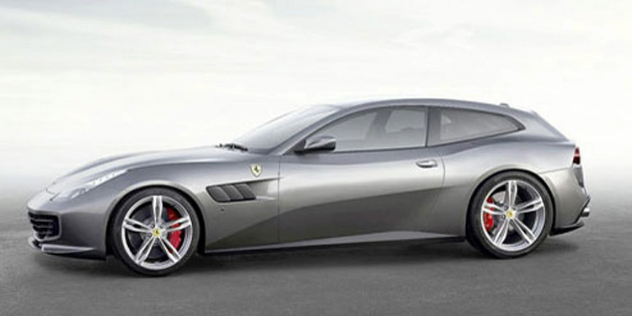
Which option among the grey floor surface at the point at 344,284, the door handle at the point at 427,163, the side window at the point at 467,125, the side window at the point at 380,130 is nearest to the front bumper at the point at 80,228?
the grey floor surface at the point at 344,284

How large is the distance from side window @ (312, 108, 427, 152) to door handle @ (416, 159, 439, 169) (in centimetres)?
21

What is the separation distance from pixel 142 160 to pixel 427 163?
2.48 metres

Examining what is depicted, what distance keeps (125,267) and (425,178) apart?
2701 mm

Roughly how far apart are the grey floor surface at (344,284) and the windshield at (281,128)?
104cm

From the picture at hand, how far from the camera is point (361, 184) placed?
8.28 metres

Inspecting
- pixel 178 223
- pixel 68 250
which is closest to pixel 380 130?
pixel 178 223

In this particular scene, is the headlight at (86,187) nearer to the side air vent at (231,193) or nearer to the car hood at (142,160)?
the car hood at (142,160)

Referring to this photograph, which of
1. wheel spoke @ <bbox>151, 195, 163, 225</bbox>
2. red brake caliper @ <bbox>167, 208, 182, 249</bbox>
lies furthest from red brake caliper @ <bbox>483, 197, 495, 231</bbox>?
wheel spoke @ <bbox>151, 195, 163, 225</bbox>

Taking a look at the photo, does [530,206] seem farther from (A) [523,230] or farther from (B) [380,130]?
(B) [380,130]

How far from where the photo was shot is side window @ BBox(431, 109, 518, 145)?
29.2 ft

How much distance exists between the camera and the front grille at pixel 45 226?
26.0 feet

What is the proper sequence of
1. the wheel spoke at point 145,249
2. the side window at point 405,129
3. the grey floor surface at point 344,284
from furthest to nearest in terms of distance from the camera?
the side window at point 405,129, the wheel spoke at point 145,249, the grey floor surface at point 344,284

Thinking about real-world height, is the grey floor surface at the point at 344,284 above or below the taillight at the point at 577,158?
below

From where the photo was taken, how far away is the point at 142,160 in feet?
26.9
